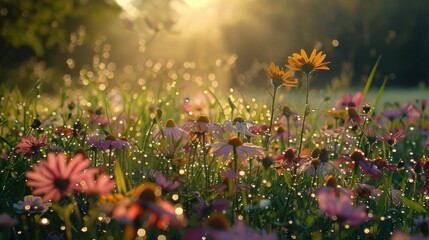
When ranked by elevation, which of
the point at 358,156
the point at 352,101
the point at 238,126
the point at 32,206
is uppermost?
the point at 352,101

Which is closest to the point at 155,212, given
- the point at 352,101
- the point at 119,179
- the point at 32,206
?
the point at 119,179

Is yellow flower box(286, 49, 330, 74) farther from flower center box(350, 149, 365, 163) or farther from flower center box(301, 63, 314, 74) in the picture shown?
flower center box(350, 149, 365, 163)

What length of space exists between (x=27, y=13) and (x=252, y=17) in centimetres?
1241

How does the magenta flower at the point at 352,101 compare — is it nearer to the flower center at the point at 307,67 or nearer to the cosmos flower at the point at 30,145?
the flower center at the point at 307,67

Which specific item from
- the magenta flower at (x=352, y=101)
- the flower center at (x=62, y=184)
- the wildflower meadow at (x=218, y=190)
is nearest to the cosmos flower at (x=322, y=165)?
the wildflower meadow at (x=218, y=190)

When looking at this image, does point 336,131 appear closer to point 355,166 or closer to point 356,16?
point 355,166

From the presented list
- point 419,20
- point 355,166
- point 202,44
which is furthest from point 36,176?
point 419,20

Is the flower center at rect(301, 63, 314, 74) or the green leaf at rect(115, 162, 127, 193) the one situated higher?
the flower center at rect(301, 63, 314, 74)

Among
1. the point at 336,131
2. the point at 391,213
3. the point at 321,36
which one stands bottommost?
the point at 391,213

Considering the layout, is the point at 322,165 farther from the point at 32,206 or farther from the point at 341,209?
the point at 32,206

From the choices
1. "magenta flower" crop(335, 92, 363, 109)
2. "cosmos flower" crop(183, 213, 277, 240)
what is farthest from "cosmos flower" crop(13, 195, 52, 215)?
"magenta flower" crop(335, 92, 363, 109)

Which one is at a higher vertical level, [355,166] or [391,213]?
[355,166]

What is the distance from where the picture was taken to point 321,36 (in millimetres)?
19406

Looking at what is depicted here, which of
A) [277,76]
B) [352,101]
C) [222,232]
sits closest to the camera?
[222,232]
